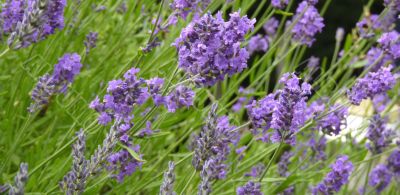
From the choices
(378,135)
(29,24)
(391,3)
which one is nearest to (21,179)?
(29,24)

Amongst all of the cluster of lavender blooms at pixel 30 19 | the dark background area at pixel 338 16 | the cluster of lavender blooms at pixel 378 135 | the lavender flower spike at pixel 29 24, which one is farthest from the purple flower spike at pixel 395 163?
the dark background area at pixel 338 16

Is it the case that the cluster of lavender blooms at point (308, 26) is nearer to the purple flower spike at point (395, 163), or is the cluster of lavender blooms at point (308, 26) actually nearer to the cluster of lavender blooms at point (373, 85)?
the purple flower spike at point (395, 163)

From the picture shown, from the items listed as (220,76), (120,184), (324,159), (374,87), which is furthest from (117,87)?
(324,159)

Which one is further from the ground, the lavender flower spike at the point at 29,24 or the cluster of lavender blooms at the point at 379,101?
the lavender flower spike at the point at 29,24

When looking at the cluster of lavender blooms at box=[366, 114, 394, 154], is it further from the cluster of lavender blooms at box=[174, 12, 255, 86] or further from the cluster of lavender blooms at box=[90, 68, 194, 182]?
the cluster of lavender blooms at box=[174, 12, 255, 86]

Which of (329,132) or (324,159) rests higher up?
(329,132)

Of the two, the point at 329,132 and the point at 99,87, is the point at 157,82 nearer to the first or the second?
the point at 329,132

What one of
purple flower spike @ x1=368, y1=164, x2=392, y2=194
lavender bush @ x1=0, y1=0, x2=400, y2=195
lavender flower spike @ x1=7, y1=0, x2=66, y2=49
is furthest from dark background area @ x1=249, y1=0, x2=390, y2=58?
lavender flower spike @ x1=7, y1=0, x2=66, y2=49
